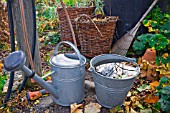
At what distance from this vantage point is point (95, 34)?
7.89 feet

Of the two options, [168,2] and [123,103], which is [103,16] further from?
[123,103]

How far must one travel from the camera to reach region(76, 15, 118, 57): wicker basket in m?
2.36

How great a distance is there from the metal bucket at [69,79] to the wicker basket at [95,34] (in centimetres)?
79

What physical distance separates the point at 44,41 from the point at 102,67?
5.26ft

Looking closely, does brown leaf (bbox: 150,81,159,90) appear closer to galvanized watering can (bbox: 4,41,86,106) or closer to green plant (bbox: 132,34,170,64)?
green plant (bbox: 132,34,170,64)

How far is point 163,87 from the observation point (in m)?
1.61

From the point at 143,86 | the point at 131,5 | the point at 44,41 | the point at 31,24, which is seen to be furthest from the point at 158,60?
the point at 44,41

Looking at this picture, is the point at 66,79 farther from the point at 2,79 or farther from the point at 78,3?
the point at 78,3

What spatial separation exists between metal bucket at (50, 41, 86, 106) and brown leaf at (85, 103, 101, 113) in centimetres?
11

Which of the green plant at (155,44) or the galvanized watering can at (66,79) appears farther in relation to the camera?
the green plant at (155,44)

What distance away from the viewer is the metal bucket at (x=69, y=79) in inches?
61.6

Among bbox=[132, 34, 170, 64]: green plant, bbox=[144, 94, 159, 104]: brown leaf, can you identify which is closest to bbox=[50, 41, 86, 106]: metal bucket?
bbox=[144, 94, 159, 104]: brown leaf

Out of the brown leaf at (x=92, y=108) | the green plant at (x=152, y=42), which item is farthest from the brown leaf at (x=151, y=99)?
the green plant at (x=152, y=42)

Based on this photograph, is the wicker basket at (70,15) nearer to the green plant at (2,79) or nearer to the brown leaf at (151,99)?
the green plant at (2,79)
